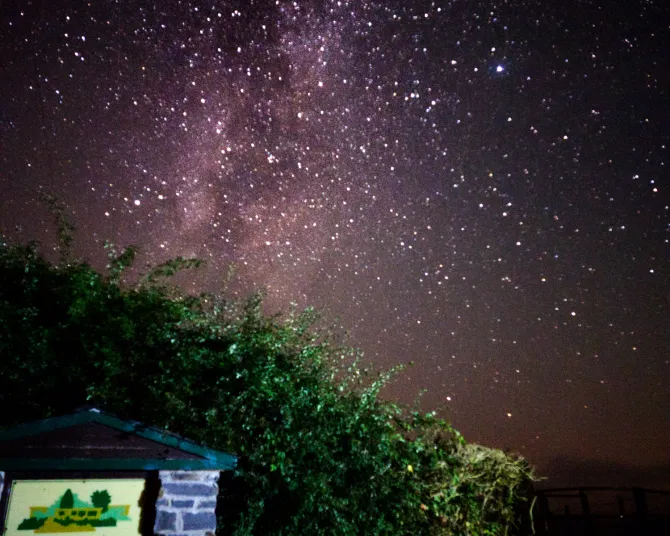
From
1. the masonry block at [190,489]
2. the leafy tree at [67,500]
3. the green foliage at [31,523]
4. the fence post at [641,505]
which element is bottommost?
the green foliage at [31,523]

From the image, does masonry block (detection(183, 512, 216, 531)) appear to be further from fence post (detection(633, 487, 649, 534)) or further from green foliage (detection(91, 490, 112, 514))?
fence post (detection(633, 487, 649, 534))

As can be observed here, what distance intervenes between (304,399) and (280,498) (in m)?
1.40

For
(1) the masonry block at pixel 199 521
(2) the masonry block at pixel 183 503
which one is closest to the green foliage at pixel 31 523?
(2) the masonry block at pixel 183 503

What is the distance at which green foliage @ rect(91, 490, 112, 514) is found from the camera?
4.90 meters

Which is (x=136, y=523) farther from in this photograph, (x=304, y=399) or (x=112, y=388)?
(x=304, y=399)

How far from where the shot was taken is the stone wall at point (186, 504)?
16.7ft

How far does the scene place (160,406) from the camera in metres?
7.39

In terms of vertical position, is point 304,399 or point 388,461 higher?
point 304,399

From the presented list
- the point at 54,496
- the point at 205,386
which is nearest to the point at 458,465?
the point at 205,386

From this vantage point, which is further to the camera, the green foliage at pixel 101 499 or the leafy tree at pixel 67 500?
the green foliage at pixel 101 499

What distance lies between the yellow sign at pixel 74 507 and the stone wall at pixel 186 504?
9.2 inches

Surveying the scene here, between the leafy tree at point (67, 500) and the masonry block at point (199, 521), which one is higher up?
the leafy tree at point (67, 500)

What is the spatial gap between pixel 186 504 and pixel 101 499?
79cm

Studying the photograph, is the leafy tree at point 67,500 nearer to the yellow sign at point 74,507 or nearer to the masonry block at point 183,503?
the yellow sign at point 74,507
